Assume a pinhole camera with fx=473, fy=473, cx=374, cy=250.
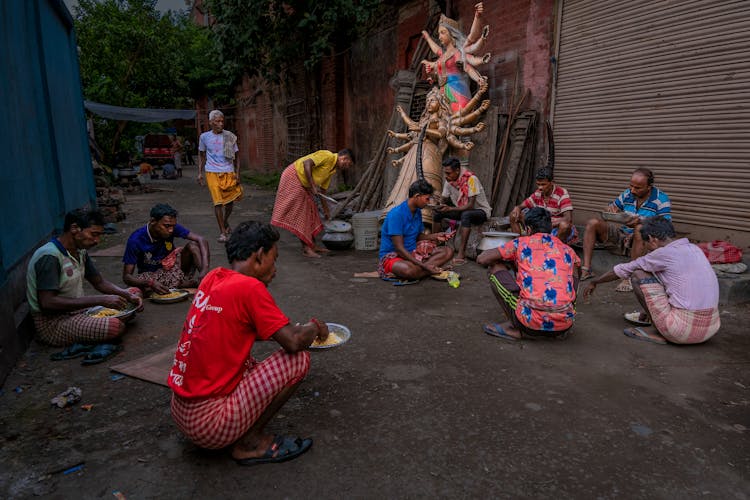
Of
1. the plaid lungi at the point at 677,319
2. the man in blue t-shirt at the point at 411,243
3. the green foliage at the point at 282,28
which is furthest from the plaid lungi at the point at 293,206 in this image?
the green foliage at the point at 282,28

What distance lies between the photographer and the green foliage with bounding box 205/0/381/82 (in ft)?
33.2

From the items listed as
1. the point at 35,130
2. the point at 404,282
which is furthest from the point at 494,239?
the point at 35,130

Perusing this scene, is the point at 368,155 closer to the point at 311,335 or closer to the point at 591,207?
the point at 591,207

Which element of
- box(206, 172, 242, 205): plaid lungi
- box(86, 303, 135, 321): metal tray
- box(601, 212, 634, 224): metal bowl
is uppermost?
box(206, 172, 242, 205): plaid lungi

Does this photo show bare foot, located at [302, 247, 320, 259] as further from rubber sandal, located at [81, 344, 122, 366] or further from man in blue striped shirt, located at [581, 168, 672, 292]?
man in blue striped shirt, located at [581, 168, 672, 292]

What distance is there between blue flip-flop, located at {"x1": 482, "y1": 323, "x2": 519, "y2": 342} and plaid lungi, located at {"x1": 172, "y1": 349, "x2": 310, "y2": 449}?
2.05m

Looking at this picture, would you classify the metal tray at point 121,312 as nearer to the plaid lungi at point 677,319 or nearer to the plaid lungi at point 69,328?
the plaid lungi at point 69,328

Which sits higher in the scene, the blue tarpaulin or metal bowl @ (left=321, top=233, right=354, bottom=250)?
the blue tarpaulin

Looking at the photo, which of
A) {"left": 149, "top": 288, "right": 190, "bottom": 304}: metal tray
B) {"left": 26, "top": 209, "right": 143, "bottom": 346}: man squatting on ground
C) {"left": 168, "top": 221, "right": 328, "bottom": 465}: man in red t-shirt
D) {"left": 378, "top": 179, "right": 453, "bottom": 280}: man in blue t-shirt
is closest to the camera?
{"left": 168, "top": 221, "right": 328, "bottom": 465}: man in red t-shirt

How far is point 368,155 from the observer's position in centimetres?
1191

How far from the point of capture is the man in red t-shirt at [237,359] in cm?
204

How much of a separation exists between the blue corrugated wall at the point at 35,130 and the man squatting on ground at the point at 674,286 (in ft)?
15.2

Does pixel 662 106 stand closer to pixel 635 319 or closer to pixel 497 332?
pixel 635 319

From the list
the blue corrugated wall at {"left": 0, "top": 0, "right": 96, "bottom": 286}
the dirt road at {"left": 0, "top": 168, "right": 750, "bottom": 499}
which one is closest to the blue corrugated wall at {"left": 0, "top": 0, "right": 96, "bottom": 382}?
the blue corrugated wall at {"left": 0, "top": 0, "right": 96, "bottom": 286}
